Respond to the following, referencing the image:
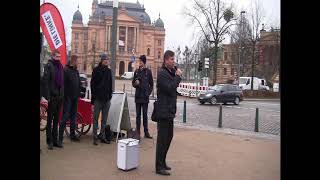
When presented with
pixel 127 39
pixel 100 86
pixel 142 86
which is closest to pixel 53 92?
pixel 100 86

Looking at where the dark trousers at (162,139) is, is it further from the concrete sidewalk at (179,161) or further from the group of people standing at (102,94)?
the concrete sidewalk at (179,161)

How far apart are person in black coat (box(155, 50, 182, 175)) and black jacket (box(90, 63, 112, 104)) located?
2.49 meters

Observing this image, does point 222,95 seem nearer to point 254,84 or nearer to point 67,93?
point 254,84

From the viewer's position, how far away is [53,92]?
807 cm

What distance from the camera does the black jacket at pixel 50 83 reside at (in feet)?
25.8

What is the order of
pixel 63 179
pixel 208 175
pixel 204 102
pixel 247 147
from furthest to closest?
pixel 204 102
pixel 247 147
pixel 208 175
pixel 63 179

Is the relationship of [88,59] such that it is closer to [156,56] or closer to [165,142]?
[156,56]

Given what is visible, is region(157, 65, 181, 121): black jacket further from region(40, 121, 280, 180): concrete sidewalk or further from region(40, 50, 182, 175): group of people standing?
region(40, 121, 280, 180): concrete sidewalk

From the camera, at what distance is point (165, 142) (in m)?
6.68
